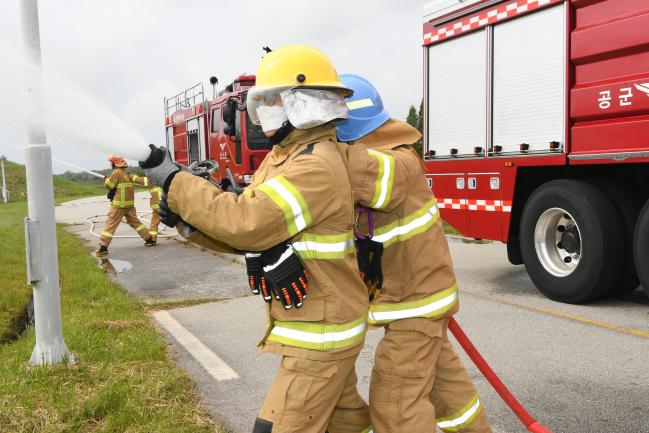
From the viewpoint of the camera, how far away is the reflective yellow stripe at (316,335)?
205 cm

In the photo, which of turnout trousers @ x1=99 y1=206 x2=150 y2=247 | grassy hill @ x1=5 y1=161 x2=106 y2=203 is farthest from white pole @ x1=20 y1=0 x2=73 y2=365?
grassy hill @ x1=5 y1=161 x2=106 y2=203

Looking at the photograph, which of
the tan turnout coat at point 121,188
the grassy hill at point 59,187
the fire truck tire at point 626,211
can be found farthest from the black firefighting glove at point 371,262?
the grassy hill at point 59,187

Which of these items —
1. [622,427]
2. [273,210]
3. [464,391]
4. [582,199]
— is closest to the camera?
[273,210]

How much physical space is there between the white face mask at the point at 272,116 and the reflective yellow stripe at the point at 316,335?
0.66 meters

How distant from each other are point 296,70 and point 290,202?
0.49m

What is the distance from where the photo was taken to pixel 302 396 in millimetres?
1990

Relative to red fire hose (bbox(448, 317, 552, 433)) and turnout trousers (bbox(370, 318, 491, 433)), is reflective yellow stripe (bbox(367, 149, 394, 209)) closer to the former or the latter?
turnout trousers (bbox(370, 318, 491, 433))

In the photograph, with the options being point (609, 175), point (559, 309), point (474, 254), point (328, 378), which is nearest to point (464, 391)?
point (328, 378)

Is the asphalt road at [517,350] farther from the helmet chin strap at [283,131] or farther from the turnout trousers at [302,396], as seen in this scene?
the helmet chin strap at [283,131]

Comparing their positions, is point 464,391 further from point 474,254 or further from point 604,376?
point 474,254

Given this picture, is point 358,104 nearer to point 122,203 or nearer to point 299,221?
point 299,221

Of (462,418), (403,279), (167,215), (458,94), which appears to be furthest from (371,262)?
(458,94)

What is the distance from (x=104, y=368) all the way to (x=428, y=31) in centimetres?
496

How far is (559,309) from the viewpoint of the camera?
5422 millimetres
